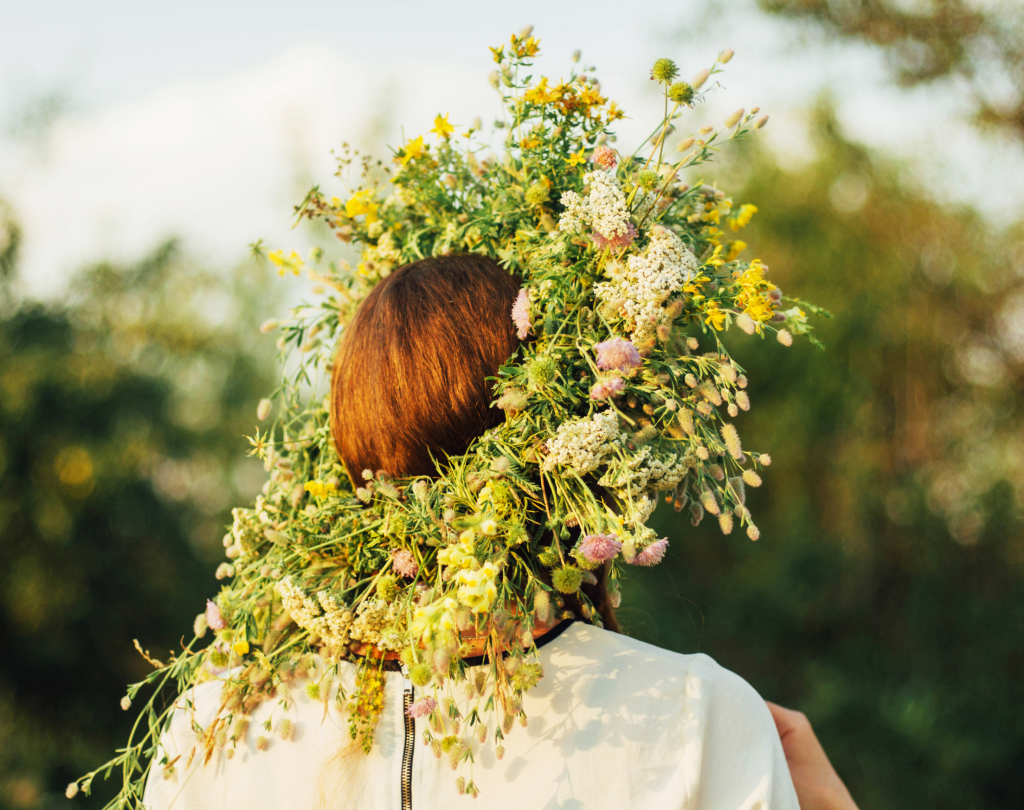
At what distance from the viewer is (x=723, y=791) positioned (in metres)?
0.98

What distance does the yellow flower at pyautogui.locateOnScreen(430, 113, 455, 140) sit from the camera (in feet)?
4.62

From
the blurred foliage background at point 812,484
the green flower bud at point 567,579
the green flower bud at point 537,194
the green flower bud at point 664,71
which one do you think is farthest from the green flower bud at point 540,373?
the blurred foliage background at point 812,484

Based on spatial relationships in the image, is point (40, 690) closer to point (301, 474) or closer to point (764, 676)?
point (301, 474)

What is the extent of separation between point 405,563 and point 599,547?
0.94 ft

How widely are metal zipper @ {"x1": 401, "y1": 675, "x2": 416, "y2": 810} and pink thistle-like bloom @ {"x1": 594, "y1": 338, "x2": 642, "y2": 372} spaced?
20.1 inches

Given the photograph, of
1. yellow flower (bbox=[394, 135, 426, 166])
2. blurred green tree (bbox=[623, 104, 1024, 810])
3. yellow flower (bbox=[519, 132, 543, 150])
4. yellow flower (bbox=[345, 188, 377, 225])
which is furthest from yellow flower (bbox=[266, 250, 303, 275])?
blurred green tree (bbox=[623, 104, 1024, 810])

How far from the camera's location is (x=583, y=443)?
3.19 feet

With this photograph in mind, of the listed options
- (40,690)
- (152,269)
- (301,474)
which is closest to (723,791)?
(301,474)

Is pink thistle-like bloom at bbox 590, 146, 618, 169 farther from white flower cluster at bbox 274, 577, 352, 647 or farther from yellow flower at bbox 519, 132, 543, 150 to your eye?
white flower cluster at bbox 274, 577, 352, 647

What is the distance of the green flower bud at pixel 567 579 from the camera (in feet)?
3.09

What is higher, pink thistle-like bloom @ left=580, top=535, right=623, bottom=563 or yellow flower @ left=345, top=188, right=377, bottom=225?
yellow flower @ left=345, top=188, right=377, bottom=225

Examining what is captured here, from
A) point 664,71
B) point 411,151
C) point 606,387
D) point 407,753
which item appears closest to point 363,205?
point 411,151

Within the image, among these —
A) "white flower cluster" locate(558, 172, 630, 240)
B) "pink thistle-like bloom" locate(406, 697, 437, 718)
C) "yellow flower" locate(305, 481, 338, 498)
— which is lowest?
"pink thistle-like bloom" locate(406, 697, 437, 718)

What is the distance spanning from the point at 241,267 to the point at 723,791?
631 centimetres
